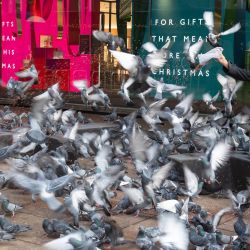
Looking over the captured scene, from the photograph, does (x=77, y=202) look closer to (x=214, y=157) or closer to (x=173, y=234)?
(x=173, y=234)

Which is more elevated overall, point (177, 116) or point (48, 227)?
point (177, 116)

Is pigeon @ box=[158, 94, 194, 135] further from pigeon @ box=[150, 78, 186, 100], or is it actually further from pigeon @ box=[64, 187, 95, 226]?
pigeon @ box=[64, 187, 95, 226]

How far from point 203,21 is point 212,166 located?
27.5ft

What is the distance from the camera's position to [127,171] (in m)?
9.00

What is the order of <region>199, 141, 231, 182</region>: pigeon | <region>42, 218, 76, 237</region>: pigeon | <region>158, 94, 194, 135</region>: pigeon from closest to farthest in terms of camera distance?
<region>42, 218, 76, 237</region>: pigeon < <region>199, 141, 231, 182</region>: pigeon < <region>158, 94, 194, 135</region>: pigeon

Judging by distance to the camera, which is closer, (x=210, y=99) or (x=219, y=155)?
(x=219, y=155)

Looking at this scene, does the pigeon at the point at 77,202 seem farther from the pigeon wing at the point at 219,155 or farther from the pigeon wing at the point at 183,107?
the pigeon wing at the point at 183,107

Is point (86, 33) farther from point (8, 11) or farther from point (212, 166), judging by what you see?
point (212, 166)

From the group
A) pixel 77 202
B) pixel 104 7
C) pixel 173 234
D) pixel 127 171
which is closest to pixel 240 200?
pixel 173 234

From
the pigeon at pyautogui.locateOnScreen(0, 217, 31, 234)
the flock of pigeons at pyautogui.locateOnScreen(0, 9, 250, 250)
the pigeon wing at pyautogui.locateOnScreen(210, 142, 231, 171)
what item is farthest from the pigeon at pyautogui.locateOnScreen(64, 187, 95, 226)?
the pigeon wing at pyautogui.locateOnScreen(210, 142, 231, 171)

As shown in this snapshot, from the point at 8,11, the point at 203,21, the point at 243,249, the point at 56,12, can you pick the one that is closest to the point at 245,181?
the point at 243,249

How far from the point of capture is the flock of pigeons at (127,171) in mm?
5684

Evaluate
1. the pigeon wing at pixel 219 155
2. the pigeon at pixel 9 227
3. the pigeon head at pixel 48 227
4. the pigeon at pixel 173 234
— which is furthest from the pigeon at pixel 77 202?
the pigeon wing at pixel 219 155

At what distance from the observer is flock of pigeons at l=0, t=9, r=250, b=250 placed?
5684 mm
